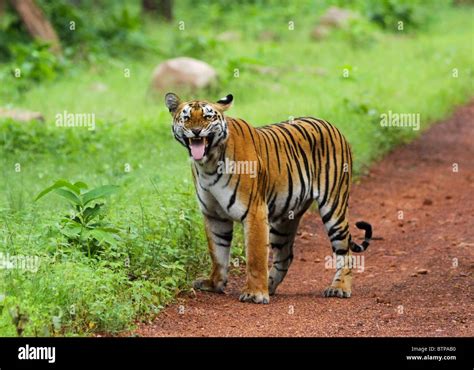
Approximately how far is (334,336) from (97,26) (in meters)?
15.2

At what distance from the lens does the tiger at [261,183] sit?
26.3 ft

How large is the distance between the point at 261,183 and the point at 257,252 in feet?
1.69

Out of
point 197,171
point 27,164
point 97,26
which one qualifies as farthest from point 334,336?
point 97,26

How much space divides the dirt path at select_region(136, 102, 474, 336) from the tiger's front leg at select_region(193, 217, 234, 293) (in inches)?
4.4

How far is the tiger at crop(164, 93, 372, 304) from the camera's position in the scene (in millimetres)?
8023

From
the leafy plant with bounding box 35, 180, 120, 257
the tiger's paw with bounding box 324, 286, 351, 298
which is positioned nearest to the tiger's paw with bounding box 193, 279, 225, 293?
the leafy plant with bounding box 35, 180, 120, 257

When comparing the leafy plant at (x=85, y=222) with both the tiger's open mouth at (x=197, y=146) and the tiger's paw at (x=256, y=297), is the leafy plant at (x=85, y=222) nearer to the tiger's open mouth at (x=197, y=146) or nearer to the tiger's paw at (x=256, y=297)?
the tiger's open mouth at (x=197, y=146)

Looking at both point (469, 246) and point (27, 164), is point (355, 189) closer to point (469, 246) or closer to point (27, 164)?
point (469, 246)

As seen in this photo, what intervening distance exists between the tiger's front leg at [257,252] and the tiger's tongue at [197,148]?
0.60 m

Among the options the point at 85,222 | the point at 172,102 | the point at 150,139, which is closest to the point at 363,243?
the point at 172,102

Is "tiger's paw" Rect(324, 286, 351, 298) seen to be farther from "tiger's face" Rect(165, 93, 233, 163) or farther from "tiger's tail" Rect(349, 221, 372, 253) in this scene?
"tiger's face" Rect(165, 93, 233, 163)

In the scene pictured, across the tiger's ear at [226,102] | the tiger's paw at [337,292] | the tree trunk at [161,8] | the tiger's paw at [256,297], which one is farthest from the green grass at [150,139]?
the tiger's ear at [226,102]

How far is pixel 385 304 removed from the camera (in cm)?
824
